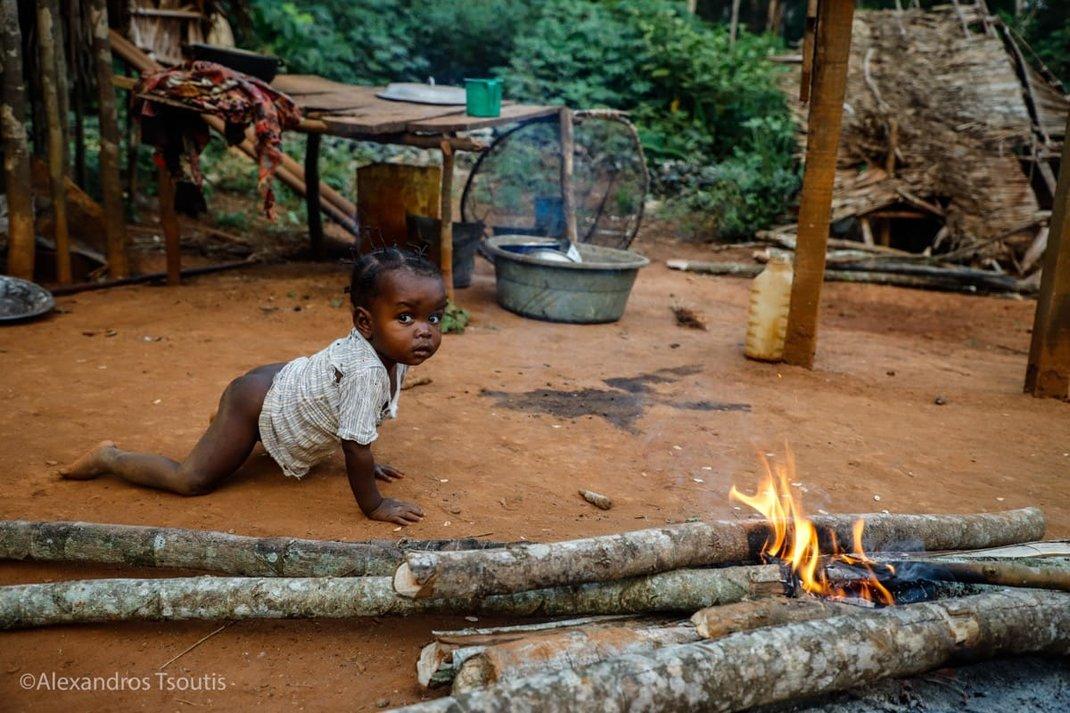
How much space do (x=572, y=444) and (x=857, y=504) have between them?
125cm

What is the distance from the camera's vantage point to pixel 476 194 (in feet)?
26.9

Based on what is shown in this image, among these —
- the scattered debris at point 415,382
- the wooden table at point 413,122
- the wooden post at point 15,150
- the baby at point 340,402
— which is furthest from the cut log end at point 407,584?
the wooden post at point 15,150

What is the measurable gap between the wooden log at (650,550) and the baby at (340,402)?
34.1 inches

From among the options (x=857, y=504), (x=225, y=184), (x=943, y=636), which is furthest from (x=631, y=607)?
(x=225, y=184)

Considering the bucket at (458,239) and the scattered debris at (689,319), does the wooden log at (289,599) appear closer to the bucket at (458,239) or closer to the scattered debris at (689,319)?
the scattered debris at (689,319)

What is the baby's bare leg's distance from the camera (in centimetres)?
305

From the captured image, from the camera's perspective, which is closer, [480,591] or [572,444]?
[480,591]

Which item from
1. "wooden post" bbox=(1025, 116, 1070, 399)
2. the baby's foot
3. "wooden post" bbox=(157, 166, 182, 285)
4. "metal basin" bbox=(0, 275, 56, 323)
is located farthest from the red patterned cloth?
"wooden post" bbox=(1025, 116, 1070, 399)

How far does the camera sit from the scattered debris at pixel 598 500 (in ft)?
10.6

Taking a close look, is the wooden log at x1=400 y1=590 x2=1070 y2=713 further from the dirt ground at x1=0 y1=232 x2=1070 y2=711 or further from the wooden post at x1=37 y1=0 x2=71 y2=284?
the wooden post at x1=37 y1=0 x2=71 y2=284

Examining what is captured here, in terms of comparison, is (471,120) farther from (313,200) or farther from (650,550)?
(650,550)

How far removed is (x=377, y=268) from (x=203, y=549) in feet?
3.38

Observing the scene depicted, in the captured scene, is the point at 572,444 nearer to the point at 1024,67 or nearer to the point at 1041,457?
the point at 1041,457

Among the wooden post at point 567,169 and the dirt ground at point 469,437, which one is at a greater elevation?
the wooden post at point 567,169
